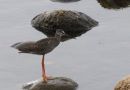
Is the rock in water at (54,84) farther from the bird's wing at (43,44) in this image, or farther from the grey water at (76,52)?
the bird's wing at (43,44)

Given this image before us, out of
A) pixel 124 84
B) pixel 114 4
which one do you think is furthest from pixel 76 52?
pixel 114 4

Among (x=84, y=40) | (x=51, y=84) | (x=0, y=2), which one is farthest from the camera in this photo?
(x=0, y=2)

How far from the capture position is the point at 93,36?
17375 millimetres

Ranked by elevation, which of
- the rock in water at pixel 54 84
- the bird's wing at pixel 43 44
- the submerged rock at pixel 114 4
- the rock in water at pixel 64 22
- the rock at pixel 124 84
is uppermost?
the bird's wing at pixel 43 44

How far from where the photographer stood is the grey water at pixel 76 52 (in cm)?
1406

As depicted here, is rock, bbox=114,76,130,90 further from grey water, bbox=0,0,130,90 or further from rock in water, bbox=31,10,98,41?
rock in water, bbox=31,10,98,41

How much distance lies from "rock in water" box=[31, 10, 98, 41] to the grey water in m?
0.32

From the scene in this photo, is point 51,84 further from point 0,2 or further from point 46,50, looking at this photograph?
point 0,2

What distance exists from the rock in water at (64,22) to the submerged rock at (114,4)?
95.1 inches

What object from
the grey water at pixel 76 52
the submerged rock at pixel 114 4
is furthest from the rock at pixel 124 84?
the submerged rock at pixel 114 4

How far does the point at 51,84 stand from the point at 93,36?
4414 mm

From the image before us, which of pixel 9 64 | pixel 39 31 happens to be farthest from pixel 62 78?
pixel 39 31

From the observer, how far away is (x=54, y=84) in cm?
1324

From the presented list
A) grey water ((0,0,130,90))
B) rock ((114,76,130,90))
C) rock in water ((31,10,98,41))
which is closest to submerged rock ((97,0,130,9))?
grey water ((0,0,130,90))
